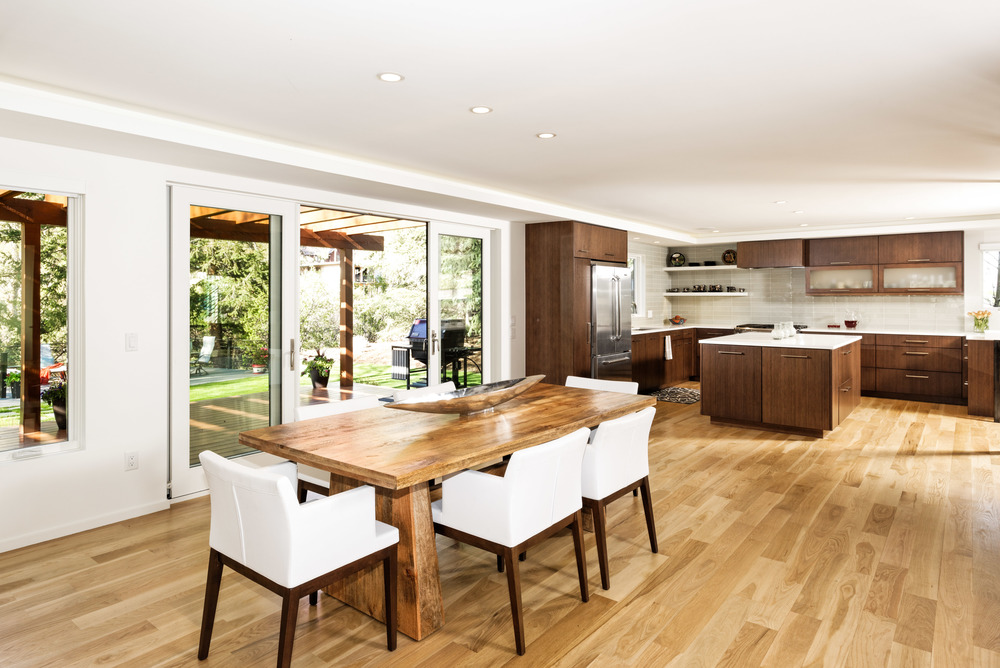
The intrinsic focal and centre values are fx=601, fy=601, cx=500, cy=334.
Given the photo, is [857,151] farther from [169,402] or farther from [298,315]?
[169,402]

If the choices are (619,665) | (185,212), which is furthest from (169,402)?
(619,665)

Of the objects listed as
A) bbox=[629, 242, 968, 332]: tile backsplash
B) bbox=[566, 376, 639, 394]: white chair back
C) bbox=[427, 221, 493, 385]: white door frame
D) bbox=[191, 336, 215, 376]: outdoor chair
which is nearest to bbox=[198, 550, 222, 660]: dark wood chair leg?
bbox=[191, 336, 215, 376]: outdoor chair

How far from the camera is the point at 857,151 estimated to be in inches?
156

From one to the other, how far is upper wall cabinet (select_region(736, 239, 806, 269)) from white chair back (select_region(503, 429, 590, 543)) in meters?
7.00

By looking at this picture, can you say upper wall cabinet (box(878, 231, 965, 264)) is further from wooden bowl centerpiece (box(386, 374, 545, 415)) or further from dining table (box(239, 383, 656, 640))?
dining table (box(239, 383, 656, 640))

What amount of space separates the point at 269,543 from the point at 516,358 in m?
4.90

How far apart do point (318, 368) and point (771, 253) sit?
659cm

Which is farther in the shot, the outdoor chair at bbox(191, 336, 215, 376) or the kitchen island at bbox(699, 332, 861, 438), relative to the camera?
the kitchen island at bbox(699, 332, 861, 438)

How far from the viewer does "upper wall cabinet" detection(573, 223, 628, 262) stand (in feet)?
21.0

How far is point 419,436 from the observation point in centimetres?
254

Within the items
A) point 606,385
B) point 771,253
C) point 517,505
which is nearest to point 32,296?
point 517,505

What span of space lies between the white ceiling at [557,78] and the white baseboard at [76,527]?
208cm

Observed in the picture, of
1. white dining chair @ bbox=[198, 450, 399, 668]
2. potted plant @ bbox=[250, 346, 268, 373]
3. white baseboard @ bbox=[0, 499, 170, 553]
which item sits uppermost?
potted plant @ bbox=[250, 346, 268, 373]

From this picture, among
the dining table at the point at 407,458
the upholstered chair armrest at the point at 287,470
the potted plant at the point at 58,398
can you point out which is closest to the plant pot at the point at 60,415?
the potted plant at the point at 58,398
